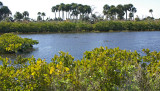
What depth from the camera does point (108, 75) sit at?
5930 mm

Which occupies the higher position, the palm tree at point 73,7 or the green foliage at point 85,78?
the palm tree at point 73,7

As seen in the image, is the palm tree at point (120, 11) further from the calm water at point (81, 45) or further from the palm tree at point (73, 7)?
the calm water at point (81, 45)

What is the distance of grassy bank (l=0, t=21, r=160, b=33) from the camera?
58800 millimetres

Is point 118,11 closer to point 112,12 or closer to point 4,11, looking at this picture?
point 112,12

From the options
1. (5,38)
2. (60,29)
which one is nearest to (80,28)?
(60,29)

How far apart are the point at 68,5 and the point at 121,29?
5068 cm

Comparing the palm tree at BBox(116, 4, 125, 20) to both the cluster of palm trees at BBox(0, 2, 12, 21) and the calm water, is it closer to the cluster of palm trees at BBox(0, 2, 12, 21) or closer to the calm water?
the cluster of palm trees at BBox(0, 2, 12, 21)

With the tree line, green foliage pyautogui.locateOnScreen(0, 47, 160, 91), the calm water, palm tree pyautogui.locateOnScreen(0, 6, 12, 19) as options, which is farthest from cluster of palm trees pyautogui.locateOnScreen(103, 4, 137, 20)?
green foliage pyautogui.locateOnScreen(0, 47, 160, 91)

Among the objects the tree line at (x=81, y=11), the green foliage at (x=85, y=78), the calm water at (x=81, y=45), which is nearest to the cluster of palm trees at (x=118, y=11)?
the tree line at (x=81, y=11)

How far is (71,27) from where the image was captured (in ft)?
209

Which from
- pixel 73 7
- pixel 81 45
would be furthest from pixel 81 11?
pixel 81 45

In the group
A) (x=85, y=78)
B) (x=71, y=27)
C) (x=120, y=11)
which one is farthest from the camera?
(x=120, y=11)

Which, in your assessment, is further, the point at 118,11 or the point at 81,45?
the point at 118,11

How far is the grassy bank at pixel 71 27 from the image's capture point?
5880cm
